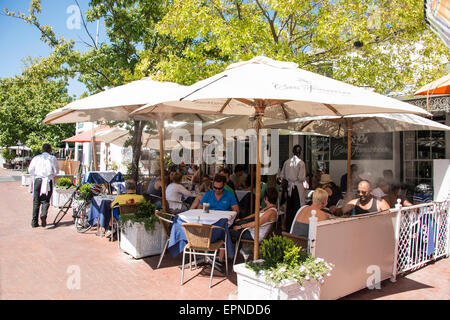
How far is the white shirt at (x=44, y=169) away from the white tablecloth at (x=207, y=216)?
4465 mm

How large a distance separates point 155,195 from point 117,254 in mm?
1684

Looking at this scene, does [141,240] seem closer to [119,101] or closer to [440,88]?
[119,101]

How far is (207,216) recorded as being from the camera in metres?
4.89

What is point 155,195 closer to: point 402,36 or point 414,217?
point 414,217

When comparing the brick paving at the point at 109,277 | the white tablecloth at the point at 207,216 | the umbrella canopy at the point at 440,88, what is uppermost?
the umbrella canopy at the point at 440,88

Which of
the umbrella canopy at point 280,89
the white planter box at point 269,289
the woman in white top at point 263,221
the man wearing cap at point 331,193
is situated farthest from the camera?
the man wearing cap at point 331,193

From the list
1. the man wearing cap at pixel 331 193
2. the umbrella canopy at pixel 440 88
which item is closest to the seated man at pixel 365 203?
the man wearing cap at pixel 331 193

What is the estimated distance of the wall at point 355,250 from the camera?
374cm

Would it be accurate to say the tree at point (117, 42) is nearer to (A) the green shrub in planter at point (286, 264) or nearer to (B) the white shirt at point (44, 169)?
(B) the white shirt at point (44, 169)

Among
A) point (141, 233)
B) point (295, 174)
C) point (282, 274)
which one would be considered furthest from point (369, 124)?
point (141, 233)

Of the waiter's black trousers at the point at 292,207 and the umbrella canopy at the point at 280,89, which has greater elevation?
the umbrella canopy at the point at 280,89

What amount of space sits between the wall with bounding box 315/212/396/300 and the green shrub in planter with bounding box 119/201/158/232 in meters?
2.99

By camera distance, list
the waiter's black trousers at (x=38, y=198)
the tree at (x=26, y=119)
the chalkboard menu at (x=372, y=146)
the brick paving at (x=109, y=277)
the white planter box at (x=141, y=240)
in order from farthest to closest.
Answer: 1. the tree at (x=26, y=119)
2. the chalkboard menu at (x=372, y=146)
3. the waiter's black trousers at (x=38, y=198)
4. the white planter box at (x=141, y=240)
5. the brick paving at (x=109, y=277)

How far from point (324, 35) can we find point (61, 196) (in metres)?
8.69
